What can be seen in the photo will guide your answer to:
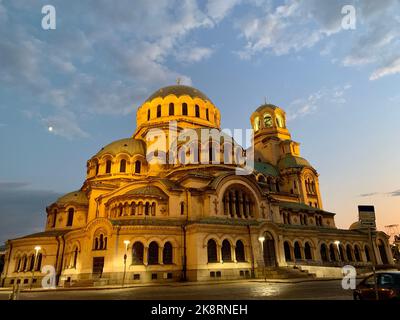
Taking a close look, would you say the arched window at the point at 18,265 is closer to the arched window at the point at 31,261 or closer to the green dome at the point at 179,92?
the arched window at the point at 31,261

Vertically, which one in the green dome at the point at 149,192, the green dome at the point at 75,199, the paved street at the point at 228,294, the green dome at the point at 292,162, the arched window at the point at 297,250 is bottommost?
the paved street at the point at 228,294

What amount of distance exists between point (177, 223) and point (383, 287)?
2156 cm

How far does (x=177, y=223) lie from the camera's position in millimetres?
28938

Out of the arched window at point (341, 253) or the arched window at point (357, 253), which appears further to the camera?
the arched window at point (357, 253)

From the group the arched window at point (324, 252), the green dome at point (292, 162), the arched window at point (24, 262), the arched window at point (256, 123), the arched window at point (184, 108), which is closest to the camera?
the arched window at point (24, 262)

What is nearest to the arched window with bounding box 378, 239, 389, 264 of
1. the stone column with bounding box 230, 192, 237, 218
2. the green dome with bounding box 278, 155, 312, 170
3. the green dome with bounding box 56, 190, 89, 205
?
the green dome with bounding box 278, 155, 312, 170

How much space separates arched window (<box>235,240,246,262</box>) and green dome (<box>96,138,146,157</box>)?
1891 centimetres

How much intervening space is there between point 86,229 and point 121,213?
382 cm

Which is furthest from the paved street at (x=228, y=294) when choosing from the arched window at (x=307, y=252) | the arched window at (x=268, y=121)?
the arched window at (x=268, y=121)

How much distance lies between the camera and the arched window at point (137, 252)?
26.2 m

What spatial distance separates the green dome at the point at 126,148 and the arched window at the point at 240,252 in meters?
18.9

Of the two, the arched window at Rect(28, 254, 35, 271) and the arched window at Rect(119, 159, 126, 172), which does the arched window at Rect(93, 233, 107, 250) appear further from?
the arched window at Rect(119, 159, 126, 172)
